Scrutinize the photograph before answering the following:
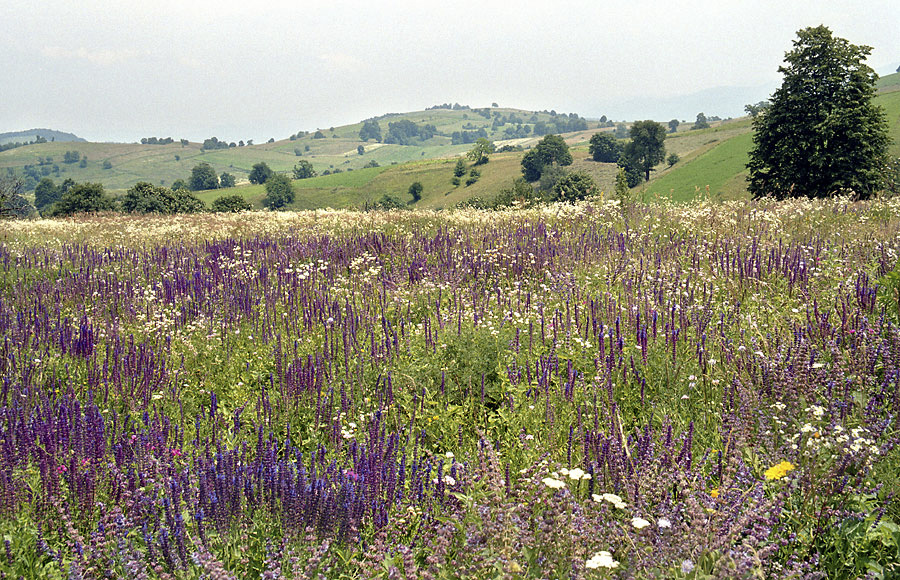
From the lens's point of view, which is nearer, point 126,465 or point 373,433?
point 126,465

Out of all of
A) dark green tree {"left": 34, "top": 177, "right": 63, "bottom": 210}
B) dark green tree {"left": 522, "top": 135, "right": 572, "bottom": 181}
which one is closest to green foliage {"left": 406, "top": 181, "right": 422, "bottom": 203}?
dark green tree {"left": 522, "top": 135, "right": 572, "bottom": 181}

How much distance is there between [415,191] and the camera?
13575 centimetres

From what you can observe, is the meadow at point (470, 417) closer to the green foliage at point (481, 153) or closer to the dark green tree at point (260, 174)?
the green foliage at point (481, 153)

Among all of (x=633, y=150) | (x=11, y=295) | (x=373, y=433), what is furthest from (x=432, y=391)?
(x=633, y=150)

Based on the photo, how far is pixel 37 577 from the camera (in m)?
2.65

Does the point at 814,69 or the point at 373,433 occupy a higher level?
the point at 814,69

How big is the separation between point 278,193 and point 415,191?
104 feet

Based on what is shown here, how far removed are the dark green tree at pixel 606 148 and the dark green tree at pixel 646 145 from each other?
387 inches

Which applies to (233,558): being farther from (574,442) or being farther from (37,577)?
(574,442)

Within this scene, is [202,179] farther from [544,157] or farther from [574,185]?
[574,185]

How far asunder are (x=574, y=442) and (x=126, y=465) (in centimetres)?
263

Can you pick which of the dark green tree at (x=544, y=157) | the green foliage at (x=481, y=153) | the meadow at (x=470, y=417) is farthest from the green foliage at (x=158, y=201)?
the green foliage at (x=481, y=153)

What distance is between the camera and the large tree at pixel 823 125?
96.2 feet

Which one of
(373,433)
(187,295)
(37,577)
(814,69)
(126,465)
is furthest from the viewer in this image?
(814,69)
